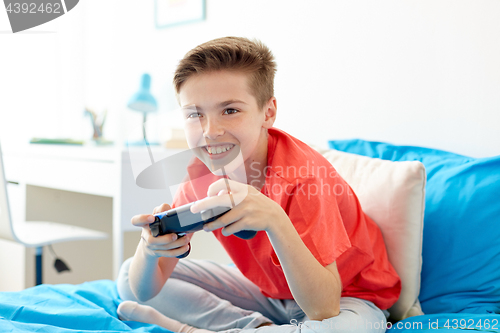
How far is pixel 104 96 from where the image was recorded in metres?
2.32

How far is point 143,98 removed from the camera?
170 cm

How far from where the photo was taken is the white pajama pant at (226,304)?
78 cm

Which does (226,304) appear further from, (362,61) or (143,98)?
(143,98)

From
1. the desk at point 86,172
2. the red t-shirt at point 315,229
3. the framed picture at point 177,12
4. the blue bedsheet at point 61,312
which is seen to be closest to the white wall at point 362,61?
the framed picture at point 177,12

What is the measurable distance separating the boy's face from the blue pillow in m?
0.45

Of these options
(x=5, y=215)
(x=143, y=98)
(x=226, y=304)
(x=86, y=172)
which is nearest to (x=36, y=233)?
(x=5, y=215)

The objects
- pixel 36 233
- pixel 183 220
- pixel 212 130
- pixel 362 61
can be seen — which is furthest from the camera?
pixel 36 233

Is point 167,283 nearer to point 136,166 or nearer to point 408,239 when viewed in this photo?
point 136,166

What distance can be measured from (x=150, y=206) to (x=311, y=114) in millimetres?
847

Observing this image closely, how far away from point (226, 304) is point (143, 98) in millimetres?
1031

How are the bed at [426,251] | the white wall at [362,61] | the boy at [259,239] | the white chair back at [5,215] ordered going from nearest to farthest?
1. the boy at [259,239]
2. the bed at [426,251]
3. the white wall at [362,61]
4. the white chair back at [5,215]

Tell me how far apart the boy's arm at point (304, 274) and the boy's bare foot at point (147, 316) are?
0.25 metres

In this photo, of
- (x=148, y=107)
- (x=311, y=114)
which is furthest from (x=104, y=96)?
(x=311, y=114)

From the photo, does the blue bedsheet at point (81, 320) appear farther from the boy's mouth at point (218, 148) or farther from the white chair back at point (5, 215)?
the white chair back at point (5, 215)
